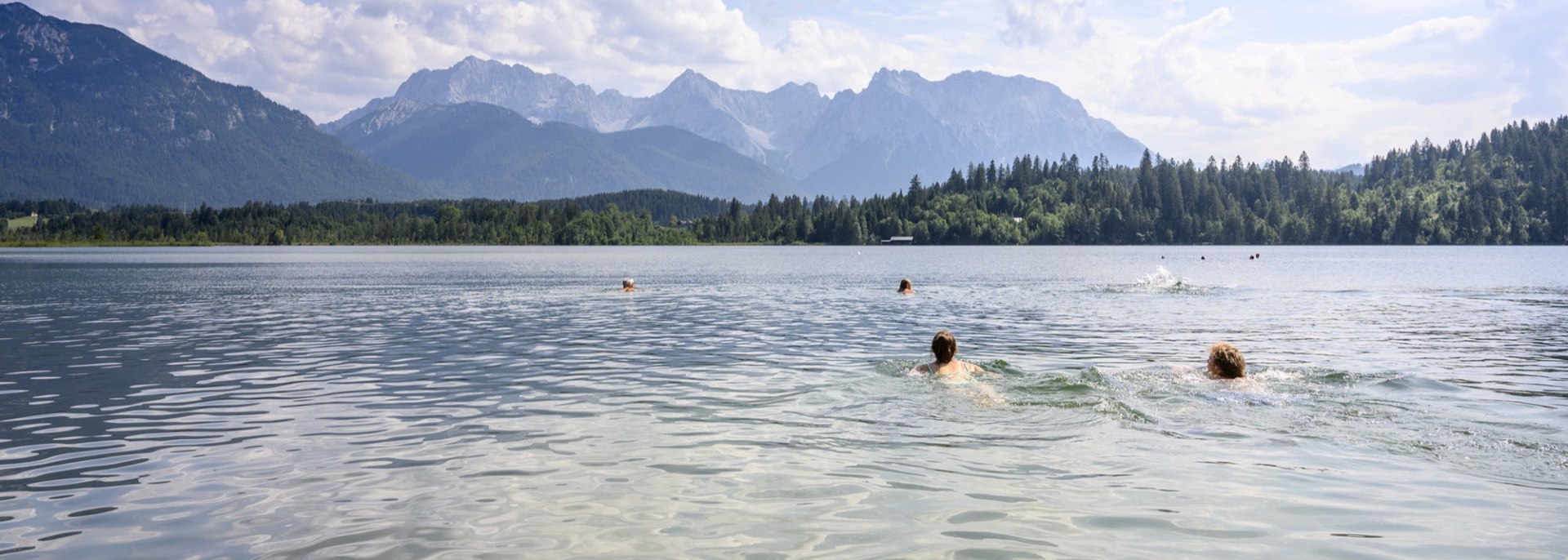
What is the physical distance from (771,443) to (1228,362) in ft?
39.8

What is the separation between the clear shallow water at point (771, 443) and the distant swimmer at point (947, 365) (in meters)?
0.68

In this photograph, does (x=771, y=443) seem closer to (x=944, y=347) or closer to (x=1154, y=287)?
(x=944, y=347)

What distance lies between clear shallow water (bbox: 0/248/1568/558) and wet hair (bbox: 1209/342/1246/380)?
1.54 feet

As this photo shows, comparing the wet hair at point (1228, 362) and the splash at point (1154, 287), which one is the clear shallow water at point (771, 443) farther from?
the splash at point (1154, 287)

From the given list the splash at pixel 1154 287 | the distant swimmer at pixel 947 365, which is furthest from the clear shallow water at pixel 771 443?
the splash at pixel 1154 287

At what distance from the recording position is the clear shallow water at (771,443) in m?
12.0

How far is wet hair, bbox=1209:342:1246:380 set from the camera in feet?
75.9

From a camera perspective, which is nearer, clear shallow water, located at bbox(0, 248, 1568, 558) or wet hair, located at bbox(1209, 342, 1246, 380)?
clear shallow water, located at bbox(0, 248, 1568, 558)

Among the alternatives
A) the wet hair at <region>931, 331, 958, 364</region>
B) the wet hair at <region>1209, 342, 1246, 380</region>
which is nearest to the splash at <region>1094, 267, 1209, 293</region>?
the wet hair at <region>1209, 342, 1246, 380</region>

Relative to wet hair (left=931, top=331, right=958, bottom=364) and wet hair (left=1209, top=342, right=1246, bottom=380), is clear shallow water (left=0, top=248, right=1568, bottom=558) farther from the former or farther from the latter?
wet hair (left=931, top=331, right=958, bottom=364)

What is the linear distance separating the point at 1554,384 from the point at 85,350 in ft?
145

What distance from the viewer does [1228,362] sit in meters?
23.1

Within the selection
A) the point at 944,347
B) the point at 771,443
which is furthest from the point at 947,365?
the point at 771,443

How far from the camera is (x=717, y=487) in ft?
47.0
